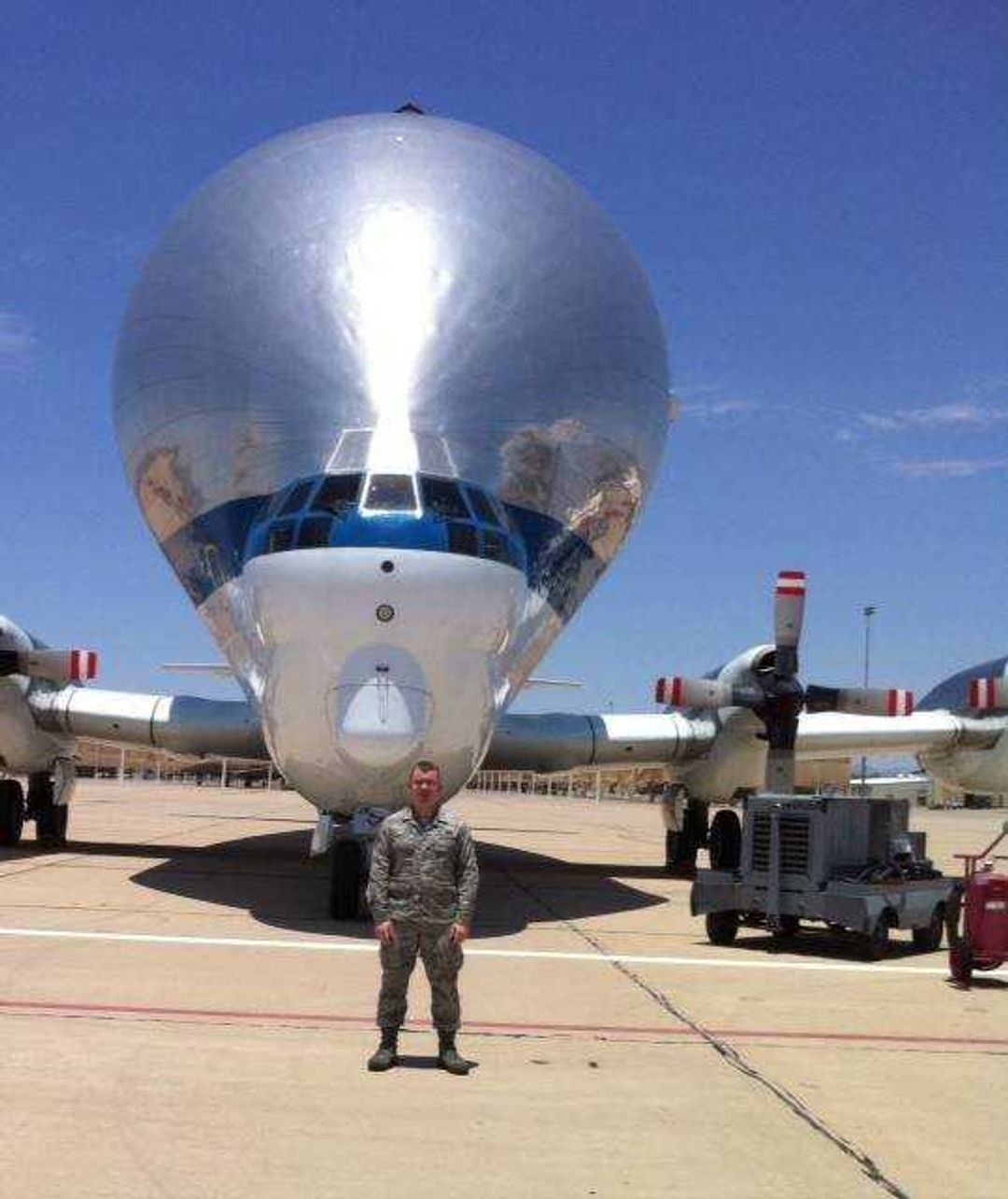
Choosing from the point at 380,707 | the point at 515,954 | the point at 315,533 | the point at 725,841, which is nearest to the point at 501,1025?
the point at 515,954

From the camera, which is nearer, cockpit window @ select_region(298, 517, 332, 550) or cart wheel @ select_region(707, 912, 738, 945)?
cockpit window @ select_region(298, 517, 332, 550)

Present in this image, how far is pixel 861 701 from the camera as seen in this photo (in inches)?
629

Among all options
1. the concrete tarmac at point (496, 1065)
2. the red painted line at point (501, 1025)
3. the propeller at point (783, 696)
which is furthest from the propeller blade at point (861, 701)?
the red painted line at point (501, 1025)

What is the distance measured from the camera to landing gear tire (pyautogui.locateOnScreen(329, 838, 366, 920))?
1155 cm

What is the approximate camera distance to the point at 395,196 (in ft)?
49.2

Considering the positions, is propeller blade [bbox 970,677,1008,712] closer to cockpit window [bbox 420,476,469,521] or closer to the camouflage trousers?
cockpit window [bbox 420,476,469,521]

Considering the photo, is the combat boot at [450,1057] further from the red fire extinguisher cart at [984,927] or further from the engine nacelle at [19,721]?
the engine nacelle at [19,721]

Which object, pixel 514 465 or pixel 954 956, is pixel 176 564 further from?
pixel 954 956

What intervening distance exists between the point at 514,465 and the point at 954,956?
589cm

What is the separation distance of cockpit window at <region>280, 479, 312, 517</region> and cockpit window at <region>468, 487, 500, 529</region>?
4.51 feet

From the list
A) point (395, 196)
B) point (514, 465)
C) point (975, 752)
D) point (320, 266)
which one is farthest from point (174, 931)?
point (975, 752)

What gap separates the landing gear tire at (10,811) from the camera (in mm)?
19062

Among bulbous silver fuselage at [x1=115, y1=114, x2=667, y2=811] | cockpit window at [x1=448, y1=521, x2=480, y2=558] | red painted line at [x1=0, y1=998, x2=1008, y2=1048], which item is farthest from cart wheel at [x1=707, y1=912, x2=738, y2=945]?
red painted line at [x1=0, y1=998, x2=1008, y2=1048]

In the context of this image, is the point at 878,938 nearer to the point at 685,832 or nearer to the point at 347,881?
the point at 347,881
